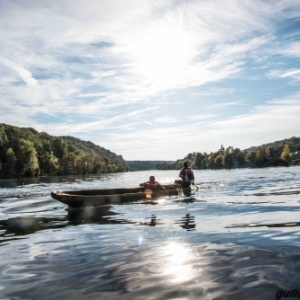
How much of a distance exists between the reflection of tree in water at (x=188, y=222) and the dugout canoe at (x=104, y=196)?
6.92 metres

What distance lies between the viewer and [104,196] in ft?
69.9

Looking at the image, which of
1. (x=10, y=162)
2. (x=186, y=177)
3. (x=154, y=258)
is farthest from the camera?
(x=10, y=162)

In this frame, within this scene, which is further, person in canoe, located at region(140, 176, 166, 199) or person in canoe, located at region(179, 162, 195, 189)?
person in canoe, located at region(179, 162, 195, 189)

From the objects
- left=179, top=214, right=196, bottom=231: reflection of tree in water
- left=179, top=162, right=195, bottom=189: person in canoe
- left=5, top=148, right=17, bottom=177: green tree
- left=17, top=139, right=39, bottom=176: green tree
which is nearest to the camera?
left=179, top=214, right=196, bottom=231: reflection of tree in water

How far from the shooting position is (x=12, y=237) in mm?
11930

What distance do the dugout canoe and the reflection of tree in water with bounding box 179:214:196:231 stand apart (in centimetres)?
692

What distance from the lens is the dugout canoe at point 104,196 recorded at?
19.4 m

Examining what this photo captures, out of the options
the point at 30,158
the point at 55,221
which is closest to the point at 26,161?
the point at 30,158

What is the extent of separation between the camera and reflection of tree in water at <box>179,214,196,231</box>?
12852mm

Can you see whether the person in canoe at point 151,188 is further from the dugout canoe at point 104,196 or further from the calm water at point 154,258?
the calm water at point 154,258

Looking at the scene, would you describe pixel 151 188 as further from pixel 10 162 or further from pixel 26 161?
pixel 26 161

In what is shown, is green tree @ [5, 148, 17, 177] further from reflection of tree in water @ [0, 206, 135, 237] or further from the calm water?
the calm water

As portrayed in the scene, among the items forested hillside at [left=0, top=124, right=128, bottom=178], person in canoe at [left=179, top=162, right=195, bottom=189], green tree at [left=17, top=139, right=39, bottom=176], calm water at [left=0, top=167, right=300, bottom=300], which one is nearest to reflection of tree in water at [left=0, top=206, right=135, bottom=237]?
calm water at [left=0, top=167, right=300, bottom=300]

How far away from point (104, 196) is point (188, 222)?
8665mm
